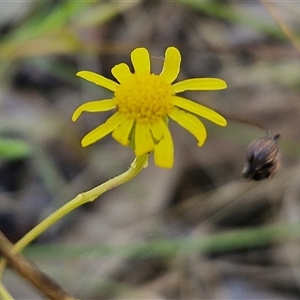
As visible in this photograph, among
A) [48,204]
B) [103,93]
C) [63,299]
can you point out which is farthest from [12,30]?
[63,299]

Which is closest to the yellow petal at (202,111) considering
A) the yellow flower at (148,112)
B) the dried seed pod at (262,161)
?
the yellow flower at (148,112)

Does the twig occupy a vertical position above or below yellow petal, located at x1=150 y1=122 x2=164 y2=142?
below

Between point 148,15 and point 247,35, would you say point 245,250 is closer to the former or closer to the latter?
point 247,35

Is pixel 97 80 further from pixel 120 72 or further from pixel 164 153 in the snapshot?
pixel 164 153

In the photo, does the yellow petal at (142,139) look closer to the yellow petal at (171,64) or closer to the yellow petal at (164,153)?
the yellow petal at (164,153)

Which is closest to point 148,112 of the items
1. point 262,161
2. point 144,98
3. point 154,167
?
point 144,98

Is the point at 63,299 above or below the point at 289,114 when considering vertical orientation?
below

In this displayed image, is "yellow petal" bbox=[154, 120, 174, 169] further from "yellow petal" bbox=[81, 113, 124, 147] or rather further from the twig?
the twig

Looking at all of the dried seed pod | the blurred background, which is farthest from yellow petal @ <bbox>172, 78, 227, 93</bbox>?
the blurred background
